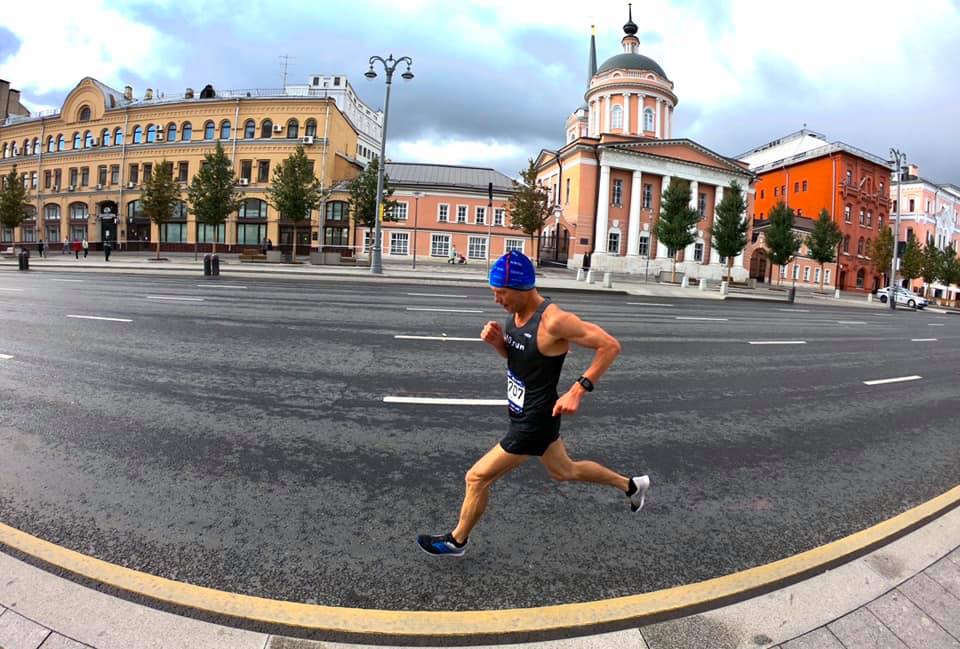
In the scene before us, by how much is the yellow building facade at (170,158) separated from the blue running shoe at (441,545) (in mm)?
48797

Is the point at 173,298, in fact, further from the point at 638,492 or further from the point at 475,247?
the point at 475,247

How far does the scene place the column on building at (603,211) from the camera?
51.1 meters

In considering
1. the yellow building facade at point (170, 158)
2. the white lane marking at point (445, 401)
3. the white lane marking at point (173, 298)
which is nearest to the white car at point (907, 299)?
the yellow building facade at point (170, 158)

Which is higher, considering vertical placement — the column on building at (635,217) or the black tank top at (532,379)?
the column on building at (635,217)

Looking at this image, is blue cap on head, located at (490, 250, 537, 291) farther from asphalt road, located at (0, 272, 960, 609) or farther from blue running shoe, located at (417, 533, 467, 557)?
asphalt road, located at (0, 272, 960, 609)

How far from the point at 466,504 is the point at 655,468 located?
87.1 inches

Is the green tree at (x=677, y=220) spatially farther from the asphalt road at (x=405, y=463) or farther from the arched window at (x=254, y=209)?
the arched window at (x=254, y=209)

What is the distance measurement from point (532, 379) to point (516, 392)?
5.9 inches

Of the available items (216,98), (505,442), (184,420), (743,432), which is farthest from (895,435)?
(216,98)

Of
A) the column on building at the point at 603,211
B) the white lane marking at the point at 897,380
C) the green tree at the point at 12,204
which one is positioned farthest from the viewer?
the column on building at the point at 603,211

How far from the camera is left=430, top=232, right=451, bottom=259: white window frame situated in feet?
171

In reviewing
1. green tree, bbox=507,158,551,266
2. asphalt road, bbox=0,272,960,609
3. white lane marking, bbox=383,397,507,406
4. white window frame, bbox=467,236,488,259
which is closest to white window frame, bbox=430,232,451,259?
white window frame, bbox=467,236,488,259

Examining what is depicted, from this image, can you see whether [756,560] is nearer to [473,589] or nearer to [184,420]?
[473,589]

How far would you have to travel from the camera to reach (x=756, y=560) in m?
3.15
